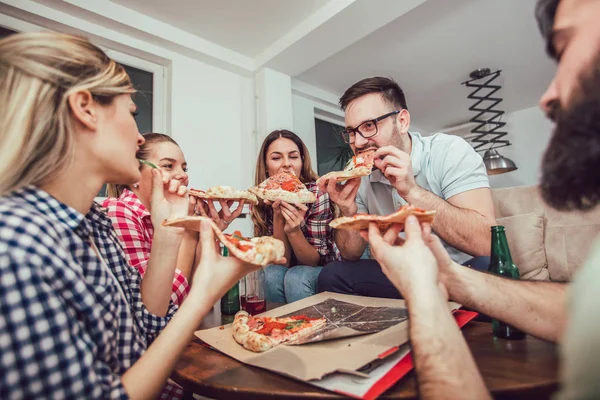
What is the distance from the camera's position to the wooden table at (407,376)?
0.76 metres

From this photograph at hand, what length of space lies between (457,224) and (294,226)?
1128 millimetres

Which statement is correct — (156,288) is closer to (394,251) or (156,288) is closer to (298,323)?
(298,323)

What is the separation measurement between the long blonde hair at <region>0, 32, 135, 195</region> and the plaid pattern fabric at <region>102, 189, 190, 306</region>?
0.84m

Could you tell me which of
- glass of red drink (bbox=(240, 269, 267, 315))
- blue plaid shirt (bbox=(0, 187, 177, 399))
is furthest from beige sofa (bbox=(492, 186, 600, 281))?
blue plaid shirt (bbox=(0, 187, 177, 399))

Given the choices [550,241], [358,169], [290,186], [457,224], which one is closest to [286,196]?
[290,186]

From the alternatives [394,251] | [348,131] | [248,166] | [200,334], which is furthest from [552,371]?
[248,166]

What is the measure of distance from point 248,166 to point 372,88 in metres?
2.48

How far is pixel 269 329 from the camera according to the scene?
1208 mm

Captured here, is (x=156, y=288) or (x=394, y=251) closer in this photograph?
(x=394, y=251)

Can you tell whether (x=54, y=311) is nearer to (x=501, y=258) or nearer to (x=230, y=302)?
(x=230, y=302)


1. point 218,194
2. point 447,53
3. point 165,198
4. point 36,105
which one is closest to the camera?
point 36,105

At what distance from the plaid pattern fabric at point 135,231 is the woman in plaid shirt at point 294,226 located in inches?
36.3

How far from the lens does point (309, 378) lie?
0.83 m

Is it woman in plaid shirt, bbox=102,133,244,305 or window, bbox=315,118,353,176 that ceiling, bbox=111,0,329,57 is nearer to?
window, bbox=315,118,353,176
